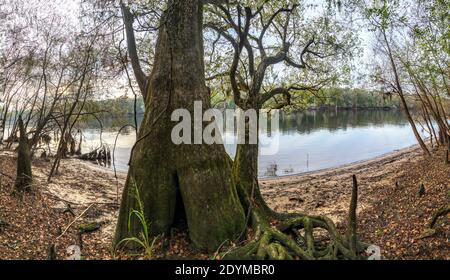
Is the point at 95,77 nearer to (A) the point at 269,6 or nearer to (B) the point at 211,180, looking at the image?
(A) the point at 269,6

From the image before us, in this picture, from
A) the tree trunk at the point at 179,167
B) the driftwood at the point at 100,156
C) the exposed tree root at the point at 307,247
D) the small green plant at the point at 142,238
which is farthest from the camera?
the driftwood at the point at 100,156

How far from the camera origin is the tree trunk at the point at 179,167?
7.10m

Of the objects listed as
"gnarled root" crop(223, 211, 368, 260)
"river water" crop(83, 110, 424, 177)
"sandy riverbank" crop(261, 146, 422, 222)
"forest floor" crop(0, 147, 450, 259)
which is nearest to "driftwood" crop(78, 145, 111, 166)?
"river water" crop(83, 110, 424, 177)

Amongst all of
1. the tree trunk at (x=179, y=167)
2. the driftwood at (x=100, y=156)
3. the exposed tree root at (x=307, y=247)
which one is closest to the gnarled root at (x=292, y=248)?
the exposed tree root at (x=307, y=247)

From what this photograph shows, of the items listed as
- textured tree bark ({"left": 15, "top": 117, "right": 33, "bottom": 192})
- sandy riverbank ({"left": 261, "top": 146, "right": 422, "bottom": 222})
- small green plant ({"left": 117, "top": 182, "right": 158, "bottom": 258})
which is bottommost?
sandy riverbank ({"left": 261, "top": 146, "right": 422, "bottom": 222})

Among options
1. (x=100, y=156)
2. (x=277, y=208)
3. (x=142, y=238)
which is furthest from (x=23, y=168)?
(x=100, y=156)

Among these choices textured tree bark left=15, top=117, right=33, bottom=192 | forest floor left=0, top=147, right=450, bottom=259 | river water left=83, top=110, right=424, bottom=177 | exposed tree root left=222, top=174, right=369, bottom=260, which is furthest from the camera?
river water left=83, top=110, right=424, bottom=177

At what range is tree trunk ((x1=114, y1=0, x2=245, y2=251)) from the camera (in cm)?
710

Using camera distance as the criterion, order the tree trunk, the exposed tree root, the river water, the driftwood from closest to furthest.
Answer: the exposed tree root
the tree trunk
the river water
the driftwood

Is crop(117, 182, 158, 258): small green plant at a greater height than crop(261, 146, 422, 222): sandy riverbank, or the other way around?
crop(117, 182, 158, 258): small green plant

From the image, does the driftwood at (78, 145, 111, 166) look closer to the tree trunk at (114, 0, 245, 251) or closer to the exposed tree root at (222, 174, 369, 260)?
the tree trunk at (114, 0, 245, 251)

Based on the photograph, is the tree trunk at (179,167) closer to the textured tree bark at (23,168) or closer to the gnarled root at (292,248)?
the gnarled root at (292,248)

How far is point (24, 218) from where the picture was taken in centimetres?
911
